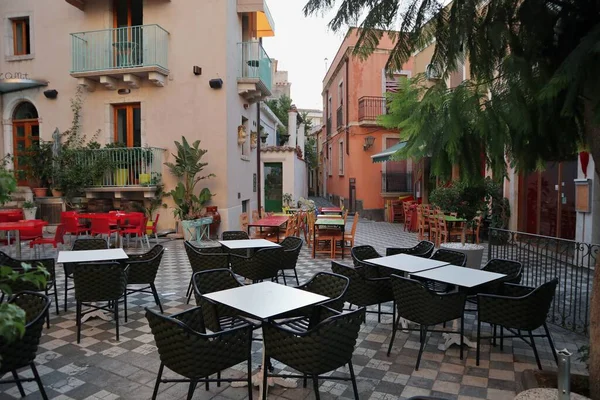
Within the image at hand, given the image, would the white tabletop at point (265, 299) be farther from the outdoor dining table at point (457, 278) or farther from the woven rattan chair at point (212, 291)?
the outdoor dining table at point (457, 278)

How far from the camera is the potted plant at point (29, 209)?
Result: 37.6ft

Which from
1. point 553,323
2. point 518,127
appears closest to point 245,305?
point 518,127

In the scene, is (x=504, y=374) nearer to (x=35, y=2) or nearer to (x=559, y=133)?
(x=559, y=133)

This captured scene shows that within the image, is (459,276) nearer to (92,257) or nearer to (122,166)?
(92,257)

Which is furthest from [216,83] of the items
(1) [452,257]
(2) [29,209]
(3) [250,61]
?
(1) [452,257]

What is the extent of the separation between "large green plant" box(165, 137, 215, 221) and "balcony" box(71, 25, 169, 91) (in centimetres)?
232

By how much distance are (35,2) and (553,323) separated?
15.7 metres

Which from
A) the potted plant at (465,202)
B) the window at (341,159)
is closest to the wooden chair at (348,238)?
the potted plant at (465,202)

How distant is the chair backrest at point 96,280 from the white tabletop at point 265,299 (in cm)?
156

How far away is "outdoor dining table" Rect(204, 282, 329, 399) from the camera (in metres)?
2.90

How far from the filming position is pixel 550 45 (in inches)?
96.2

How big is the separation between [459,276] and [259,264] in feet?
8.08

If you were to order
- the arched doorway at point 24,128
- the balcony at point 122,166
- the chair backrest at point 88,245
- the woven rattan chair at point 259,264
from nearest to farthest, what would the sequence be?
the woven rattan chair at point 259,264
the chair backrest at point 88,245
the balcony at point 122,166
the arched doorway at point 24,128

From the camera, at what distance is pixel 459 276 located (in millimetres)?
4074
